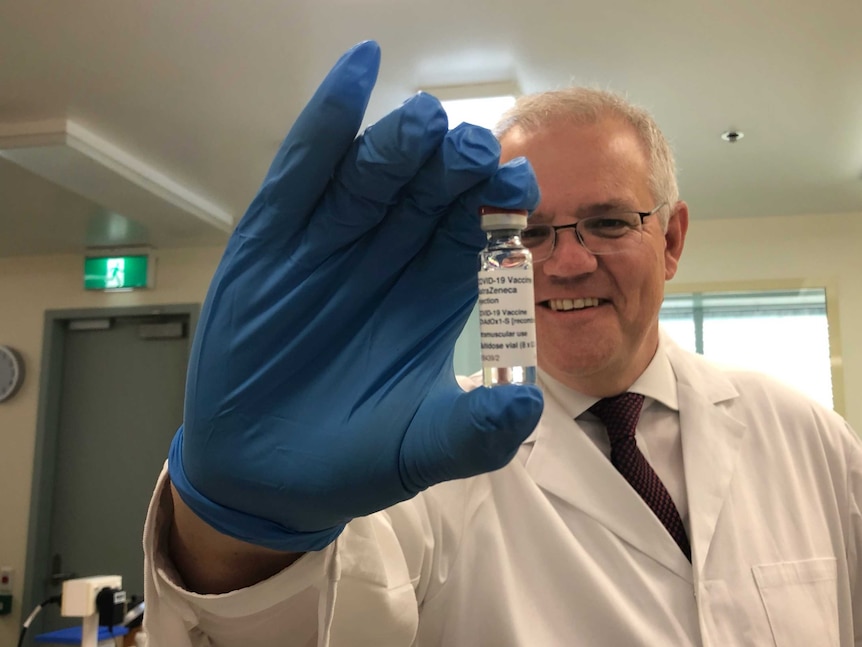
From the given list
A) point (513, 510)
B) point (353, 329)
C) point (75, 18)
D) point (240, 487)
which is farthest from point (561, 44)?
point (240, 487)

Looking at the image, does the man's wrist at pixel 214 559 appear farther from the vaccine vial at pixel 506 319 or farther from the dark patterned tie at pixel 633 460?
the dark patterned tie at pixel 633 460

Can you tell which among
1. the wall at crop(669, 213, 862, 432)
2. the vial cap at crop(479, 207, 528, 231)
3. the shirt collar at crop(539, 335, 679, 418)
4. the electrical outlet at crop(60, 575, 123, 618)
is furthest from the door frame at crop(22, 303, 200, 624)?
the vial cap at crop(479, 207, 528, 231)

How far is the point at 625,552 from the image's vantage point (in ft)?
3.20

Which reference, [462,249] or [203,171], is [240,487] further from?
[203,171]

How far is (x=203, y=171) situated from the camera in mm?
2984

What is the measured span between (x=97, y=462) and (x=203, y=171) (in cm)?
197

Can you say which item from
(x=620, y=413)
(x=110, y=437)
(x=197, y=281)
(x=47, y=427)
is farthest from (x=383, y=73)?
(x=47, y=427)

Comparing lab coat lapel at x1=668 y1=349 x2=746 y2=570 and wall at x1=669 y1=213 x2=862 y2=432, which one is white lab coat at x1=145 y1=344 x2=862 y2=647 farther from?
wall at x1=669 y1=213 x2=862 y2=432

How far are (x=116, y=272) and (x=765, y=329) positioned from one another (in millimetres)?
3510

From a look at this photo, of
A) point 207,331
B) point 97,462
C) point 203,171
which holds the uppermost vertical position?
point 203,171

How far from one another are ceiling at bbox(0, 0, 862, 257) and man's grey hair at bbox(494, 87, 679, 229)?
869mm

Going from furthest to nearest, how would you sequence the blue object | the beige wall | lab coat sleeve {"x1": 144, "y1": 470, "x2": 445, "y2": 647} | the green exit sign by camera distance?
the green exit sign
the beige wall
the blue object
lab coat sleeve {"x1": 144, "y1": 470, "x2": 445, "y2": 647}

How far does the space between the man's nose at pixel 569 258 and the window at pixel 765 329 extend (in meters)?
2.66

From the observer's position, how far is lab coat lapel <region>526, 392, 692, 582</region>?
979 mm
